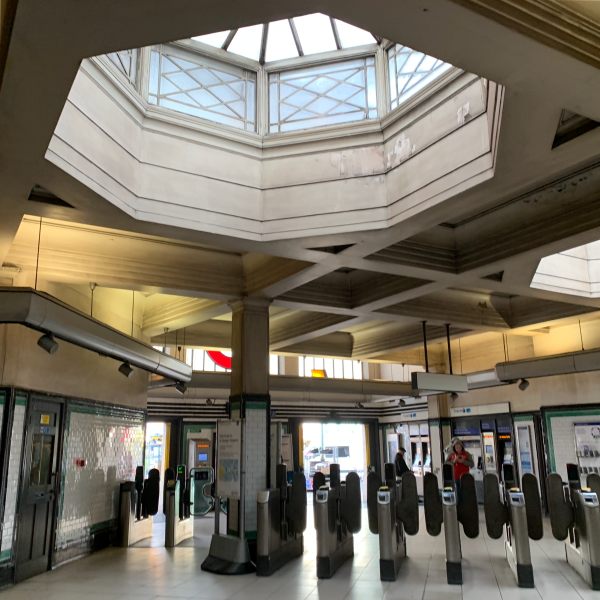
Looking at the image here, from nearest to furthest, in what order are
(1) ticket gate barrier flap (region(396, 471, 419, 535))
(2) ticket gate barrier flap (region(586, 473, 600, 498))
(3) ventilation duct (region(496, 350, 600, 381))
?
(2) ticket gate barrier flap (region(586, 473, 600, 498)) → (1) ticket gate barrier flap (region(396, 471, 419, 535)) → (3) ventilation duct (region(496, 350, 600, 381))

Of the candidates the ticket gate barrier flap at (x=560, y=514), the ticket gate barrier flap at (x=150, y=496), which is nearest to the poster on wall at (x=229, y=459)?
the ticket gate barrier flap at (x=150, y=496)

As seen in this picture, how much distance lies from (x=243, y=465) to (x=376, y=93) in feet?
16.7

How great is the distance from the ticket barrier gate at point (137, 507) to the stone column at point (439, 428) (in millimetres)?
7742

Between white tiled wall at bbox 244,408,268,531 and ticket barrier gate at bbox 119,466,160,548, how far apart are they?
271cm

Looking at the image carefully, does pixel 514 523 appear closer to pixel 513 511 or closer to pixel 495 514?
pixel 513 511

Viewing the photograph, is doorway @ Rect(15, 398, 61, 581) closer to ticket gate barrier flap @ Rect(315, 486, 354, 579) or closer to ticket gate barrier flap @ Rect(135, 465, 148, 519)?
ticket gate barrier flap @ Rect(135, 465, 148, 519)

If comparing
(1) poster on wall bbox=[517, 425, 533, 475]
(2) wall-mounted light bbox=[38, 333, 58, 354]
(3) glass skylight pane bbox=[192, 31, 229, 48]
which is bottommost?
(1) poster on wall bbox=[517, 425, 533, 475]

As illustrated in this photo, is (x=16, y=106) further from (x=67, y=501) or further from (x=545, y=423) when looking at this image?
(x=545, y=423)

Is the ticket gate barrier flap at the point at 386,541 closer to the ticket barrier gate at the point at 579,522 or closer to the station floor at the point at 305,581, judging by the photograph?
the station floor at the point at 305,581

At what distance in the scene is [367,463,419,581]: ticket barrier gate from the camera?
6.67 meters

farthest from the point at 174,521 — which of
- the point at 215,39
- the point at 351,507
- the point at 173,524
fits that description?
the point at 215,39

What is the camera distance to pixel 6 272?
Result: 6.97 m

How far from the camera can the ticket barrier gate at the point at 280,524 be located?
23.1ft

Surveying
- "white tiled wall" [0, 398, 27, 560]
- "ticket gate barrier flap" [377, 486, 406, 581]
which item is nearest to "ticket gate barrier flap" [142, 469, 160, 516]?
"white tiled wall" [0, 398, 27, 560]
